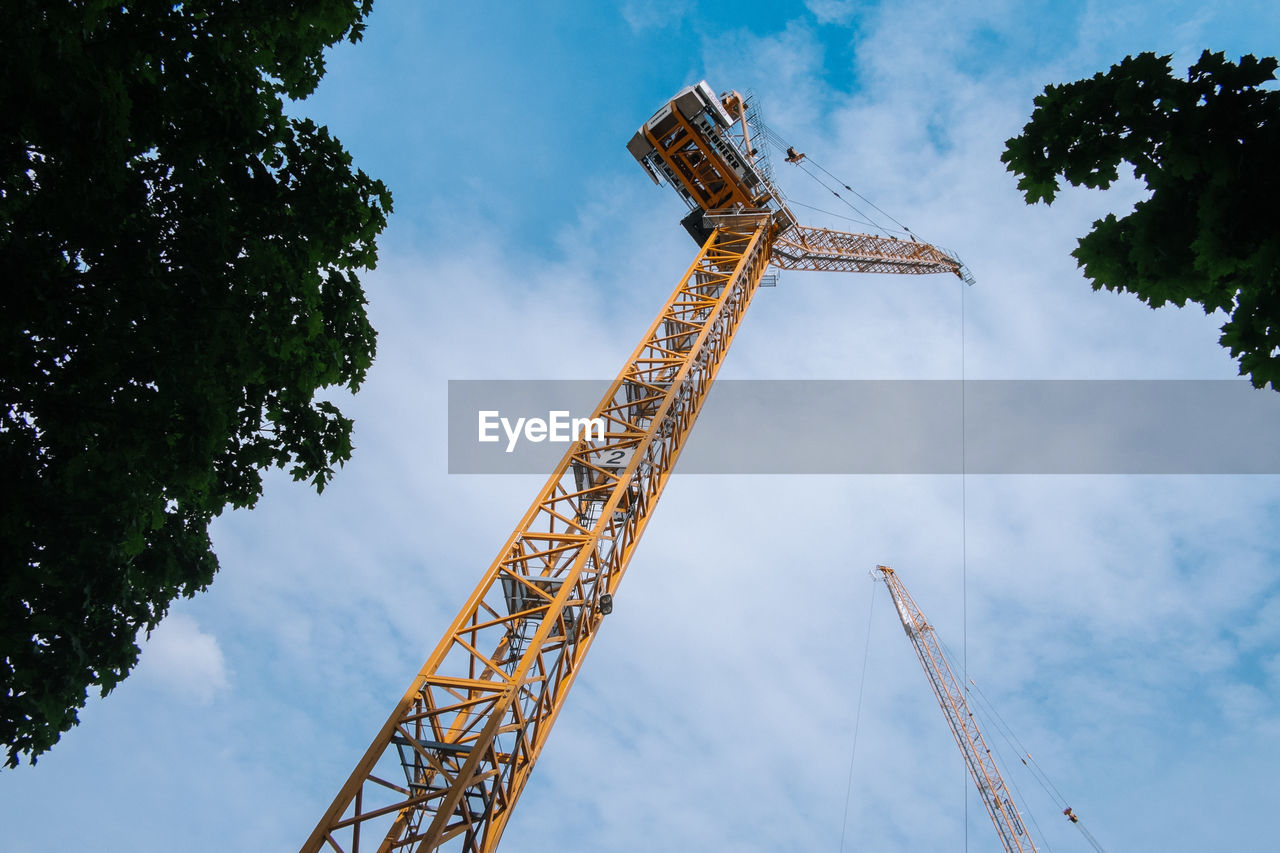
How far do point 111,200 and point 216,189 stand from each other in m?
1.02

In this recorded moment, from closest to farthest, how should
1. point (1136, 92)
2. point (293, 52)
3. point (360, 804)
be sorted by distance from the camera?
point (1136, 92)
point (293, 52)
point (360, 804)

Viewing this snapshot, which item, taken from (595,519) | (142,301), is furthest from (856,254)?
(142,301)

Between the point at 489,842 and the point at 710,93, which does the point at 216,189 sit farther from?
the point at 710,93

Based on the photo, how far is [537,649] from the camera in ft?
47.8

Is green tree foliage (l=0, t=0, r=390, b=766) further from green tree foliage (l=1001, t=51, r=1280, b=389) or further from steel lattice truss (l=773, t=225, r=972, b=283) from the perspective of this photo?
steel lattice truss (l=773, t=225, r=972, b=283)

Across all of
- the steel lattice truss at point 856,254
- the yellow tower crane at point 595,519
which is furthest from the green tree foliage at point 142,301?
the steel lattice truss at point 856,254

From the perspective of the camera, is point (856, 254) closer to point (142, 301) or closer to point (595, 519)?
point (595, 519)

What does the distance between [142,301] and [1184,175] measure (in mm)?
8797

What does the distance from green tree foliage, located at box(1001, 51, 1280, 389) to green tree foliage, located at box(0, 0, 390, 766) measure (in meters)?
7.21

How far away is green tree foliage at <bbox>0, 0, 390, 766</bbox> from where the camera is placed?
270 inches

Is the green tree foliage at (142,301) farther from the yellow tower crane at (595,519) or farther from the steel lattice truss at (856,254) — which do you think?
the steel lattice truss at (856,254)

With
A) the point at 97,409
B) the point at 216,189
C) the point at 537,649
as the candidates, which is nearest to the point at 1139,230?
the point at 216,189

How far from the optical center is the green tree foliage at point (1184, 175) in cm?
540

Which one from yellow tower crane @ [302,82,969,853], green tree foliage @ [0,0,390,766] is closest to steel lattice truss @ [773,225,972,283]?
yellow tower crane @ [302,82,969,853]
